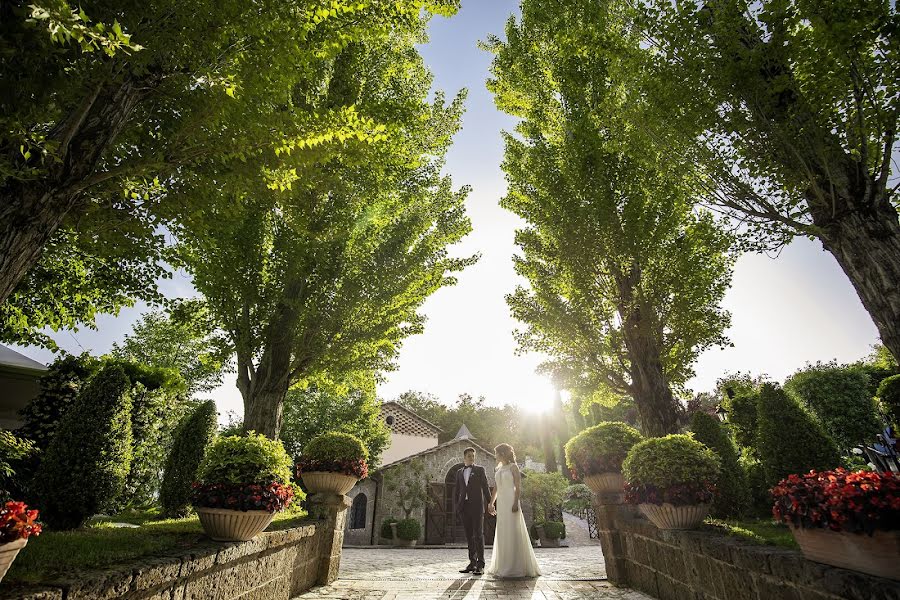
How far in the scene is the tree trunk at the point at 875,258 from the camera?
423 centimetres

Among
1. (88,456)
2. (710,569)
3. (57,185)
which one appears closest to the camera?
(57,185)

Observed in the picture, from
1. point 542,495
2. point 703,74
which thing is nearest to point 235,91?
point 703,74

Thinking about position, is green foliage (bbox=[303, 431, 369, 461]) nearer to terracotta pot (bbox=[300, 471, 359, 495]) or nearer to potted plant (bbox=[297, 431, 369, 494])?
potted plant (bbox=[297, 431, 369, 494])

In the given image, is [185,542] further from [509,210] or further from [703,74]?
[509,210]

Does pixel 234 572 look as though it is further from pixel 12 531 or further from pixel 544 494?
pixel 544 494

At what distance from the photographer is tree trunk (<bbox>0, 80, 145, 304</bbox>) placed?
3.33 m

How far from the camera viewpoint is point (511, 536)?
22.2ft

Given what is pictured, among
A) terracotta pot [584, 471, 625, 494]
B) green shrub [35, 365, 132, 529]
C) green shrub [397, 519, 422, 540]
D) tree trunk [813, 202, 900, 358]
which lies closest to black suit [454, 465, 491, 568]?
terracotta pot [584, 471, 625, 494]

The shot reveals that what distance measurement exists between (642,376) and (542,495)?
47.6 ft

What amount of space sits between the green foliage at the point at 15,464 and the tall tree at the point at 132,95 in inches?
109

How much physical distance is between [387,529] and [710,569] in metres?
18.0

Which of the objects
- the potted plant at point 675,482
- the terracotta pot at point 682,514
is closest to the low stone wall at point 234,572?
the potted plant at point 675,482

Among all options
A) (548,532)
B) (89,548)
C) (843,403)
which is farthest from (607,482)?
(843,403)

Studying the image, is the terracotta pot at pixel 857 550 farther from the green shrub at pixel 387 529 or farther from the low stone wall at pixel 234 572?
the green shrub at pixel 387 529
